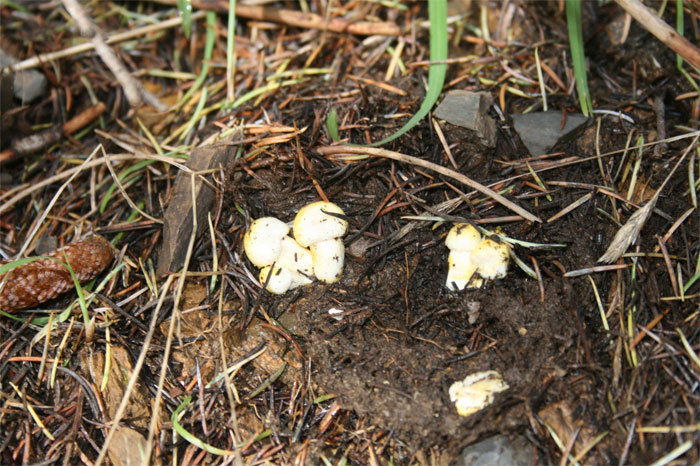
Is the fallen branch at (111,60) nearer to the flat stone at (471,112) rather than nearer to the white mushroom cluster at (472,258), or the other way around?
the flat stone at (471,112)

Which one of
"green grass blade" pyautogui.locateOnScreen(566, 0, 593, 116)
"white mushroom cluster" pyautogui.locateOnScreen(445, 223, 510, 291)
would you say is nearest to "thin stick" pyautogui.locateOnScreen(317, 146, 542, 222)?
"white mushroom cluster" pyautogui.locateOnScreen(445, 223, 510, 291)

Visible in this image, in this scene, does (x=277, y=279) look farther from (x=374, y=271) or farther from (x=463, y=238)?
(x=463, y=238)

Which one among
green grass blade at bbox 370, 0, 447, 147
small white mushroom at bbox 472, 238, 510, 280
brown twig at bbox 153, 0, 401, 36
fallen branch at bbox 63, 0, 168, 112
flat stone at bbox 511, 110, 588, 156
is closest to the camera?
small white mushroom at bbox 472, 238, 510, 280

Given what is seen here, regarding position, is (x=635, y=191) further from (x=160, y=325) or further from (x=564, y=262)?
(x=160, y=325)

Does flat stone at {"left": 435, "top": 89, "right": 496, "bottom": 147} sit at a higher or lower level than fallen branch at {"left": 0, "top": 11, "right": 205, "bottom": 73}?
lower

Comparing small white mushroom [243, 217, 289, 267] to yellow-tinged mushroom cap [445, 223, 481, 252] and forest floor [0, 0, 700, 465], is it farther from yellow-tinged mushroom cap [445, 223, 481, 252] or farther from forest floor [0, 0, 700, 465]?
yellow-tinged mushroom cap [445, 223, 481, 252]
